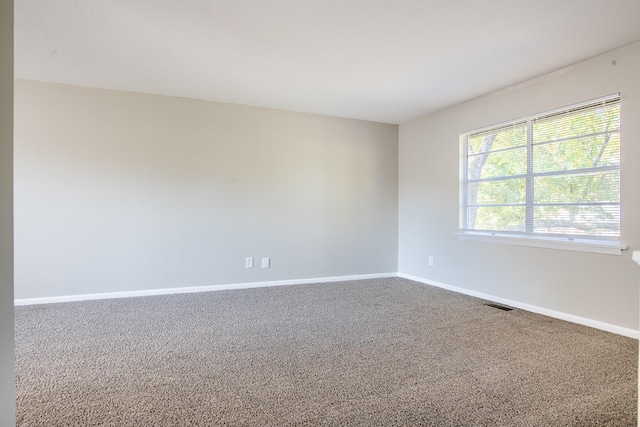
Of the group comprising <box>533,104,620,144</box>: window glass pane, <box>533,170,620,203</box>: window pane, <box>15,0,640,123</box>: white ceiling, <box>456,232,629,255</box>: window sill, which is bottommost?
<box>456,232,629,255</box>: window sill

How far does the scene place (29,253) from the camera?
3.53 m

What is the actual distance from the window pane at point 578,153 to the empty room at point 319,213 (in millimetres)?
19

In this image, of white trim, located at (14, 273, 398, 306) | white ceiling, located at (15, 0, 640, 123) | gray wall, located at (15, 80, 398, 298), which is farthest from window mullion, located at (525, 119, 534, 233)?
white trim, located at (14, 273, 398, 306)

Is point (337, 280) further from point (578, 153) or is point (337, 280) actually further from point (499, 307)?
point (578, 153)

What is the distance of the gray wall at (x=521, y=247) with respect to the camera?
2.73 meters

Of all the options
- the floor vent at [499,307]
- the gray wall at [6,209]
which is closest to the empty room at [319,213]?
the gray wall at [6,209]

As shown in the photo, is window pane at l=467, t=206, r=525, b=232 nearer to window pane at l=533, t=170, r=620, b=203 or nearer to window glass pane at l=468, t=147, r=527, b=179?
window pane at l=533, t=170, r=620, b=203

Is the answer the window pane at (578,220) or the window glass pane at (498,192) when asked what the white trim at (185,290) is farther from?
the window pane at (578,220)

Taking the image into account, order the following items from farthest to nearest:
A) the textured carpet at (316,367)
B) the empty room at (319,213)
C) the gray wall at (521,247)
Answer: the gray wall at (521,247)
the empty room at (319,213)
the textured carpet at (316,367)

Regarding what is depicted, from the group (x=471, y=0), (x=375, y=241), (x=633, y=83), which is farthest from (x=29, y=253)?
(x=633, y=83)

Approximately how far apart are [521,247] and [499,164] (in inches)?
37.1

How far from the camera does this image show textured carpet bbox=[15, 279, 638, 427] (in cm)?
162

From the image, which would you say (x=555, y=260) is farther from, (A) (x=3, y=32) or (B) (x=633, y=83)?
(A) (x=3, y=32)

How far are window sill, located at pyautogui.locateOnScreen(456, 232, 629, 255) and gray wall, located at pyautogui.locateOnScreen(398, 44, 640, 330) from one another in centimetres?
5
